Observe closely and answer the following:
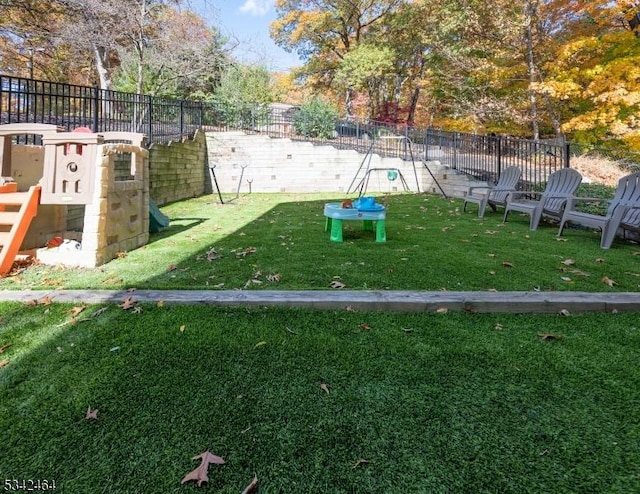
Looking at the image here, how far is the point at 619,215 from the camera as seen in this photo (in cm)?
511

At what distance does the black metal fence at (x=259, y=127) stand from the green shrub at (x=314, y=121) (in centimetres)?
4

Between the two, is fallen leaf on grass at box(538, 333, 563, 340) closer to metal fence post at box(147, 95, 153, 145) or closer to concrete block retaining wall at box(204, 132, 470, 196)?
metal fence post at box(147, 95, 153, 145)

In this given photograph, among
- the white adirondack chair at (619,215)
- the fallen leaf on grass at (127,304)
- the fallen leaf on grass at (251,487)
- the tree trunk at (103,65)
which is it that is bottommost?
the fallen leaf on grass at (251,487)

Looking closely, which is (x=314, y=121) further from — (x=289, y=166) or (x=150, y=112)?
(x=150, y=112)

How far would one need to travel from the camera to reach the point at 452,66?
17.1m

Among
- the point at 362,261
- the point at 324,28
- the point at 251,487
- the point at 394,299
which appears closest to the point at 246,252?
the point at 362,261

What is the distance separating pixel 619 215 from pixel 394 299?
413 centimetres

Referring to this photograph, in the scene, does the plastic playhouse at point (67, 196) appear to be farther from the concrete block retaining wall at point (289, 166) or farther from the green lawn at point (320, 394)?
the concrete block retaining wall at point (289, 166)

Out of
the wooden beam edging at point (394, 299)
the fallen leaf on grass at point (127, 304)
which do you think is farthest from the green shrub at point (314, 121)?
the fallen leaf on grass at point (127, 304)

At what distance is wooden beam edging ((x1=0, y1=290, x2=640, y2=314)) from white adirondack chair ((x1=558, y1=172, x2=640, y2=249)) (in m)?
2.55

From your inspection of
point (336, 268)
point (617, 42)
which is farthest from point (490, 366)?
point (617, 42)

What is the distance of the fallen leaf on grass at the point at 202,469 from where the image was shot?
142 centimetres

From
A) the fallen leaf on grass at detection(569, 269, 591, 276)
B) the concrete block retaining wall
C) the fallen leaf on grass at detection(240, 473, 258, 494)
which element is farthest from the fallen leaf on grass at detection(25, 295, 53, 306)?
the concrete block retaining wall

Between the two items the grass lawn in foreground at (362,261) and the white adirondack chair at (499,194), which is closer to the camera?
the grass lawn in foreground at (362,261)
